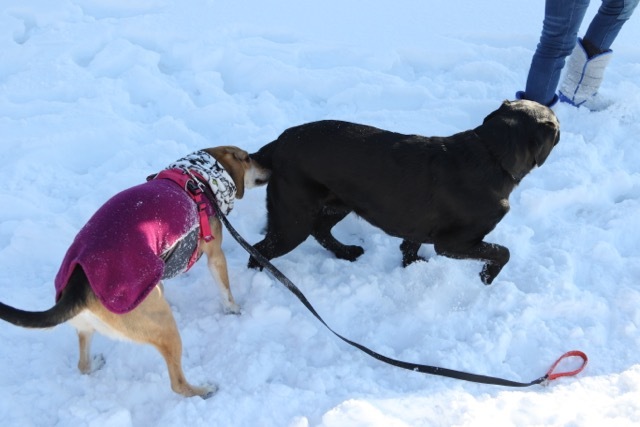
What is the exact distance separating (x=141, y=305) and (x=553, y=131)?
243cm

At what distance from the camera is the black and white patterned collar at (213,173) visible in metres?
3.12

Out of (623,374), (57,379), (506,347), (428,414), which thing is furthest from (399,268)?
(57,379)

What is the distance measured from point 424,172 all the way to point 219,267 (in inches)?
51.7

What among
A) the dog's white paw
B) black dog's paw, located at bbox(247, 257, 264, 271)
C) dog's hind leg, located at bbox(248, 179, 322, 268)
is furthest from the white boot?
the dog's white paw

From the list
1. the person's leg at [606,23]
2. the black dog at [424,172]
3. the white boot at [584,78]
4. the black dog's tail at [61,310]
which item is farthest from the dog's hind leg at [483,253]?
the person's leg at [606,23]

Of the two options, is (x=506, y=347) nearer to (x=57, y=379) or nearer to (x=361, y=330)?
(x=361, y=330)

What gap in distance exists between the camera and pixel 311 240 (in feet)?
12.7

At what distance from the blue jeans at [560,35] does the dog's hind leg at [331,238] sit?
195cm

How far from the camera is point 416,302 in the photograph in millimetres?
3270

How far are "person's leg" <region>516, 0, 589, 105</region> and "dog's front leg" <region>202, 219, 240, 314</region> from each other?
9.00ft

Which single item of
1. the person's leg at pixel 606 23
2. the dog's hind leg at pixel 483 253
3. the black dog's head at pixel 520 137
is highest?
the person's leg at pixel 606 23

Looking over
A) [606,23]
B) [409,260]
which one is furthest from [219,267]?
[606,23]

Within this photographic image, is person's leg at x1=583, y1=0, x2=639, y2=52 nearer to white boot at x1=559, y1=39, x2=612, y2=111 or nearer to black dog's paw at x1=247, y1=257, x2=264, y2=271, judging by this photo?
white boot at x1=559, y1=39, x2=612, y2=111

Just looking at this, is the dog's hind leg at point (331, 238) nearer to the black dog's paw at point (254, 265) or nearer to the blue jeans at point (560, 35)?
the black dog's paw at point (254, 265)
